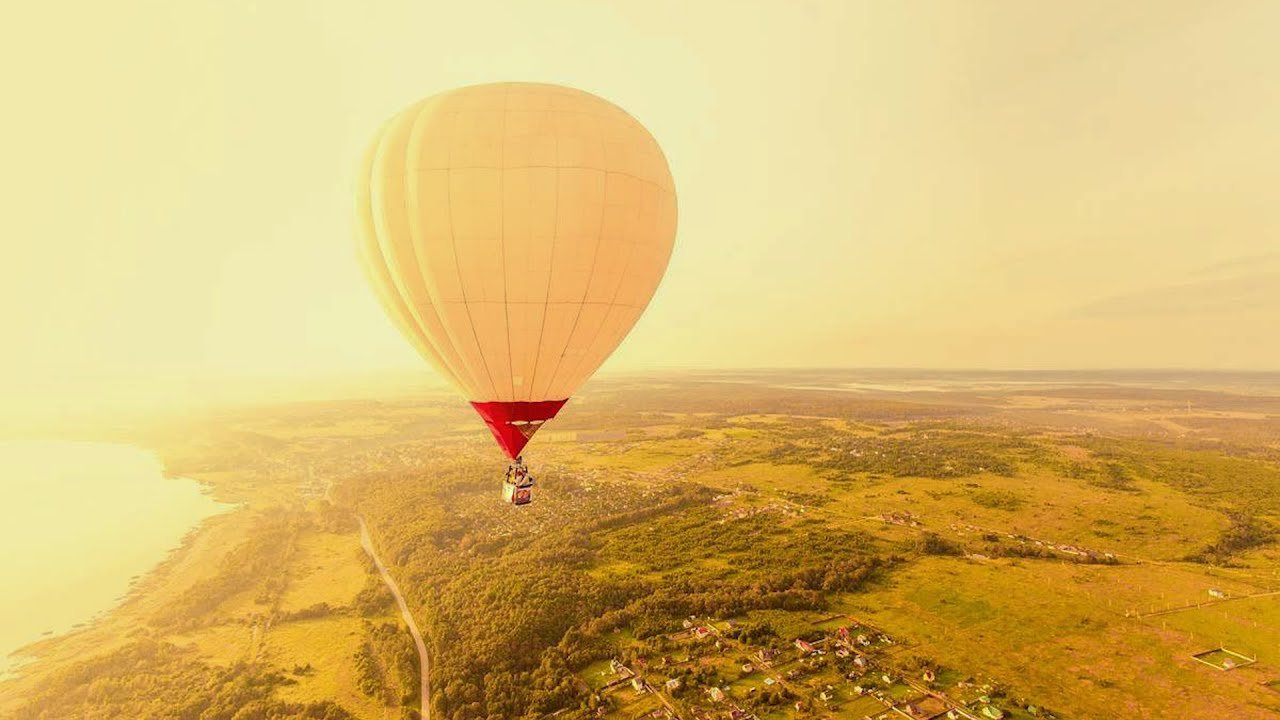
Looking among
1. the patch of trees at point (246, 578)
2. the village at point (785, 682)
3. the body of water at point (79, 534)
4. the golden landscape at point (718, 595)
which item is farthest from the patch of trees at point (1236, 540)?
the body of water at point (79, 534)

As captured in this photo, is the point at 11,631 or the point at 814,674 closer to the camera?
the point at 814,674

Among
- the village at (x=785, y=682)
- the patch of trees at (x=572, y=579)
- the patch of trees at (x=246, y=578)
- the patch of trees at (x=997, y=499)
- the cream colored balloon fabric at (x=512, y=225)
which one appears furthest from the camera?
the patch of trees at (x=997, y=499)

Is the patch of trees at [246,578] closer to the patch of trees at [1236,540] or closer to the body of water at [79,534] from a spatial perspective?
the body of water at [79,534]

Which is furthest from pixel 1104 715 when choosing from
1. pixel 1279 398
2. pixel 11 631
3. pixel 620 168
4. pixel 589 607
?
pixel 1279 398

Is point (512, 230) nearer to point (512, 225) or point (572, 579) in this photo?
point (512, 225)

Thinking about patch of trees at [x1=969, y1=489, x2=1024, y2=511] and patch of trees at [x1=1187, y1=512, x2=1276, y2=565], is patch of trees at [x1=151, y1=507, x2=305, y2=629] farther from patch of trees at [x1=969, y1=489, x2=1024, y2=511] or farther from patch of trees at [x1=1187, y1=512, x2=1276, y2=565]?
patch of trees at [x1=1187, y1=512, x2=1276, y2=565]

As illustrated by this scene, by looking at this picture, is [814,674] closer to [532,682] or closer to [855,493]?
[532,682]
